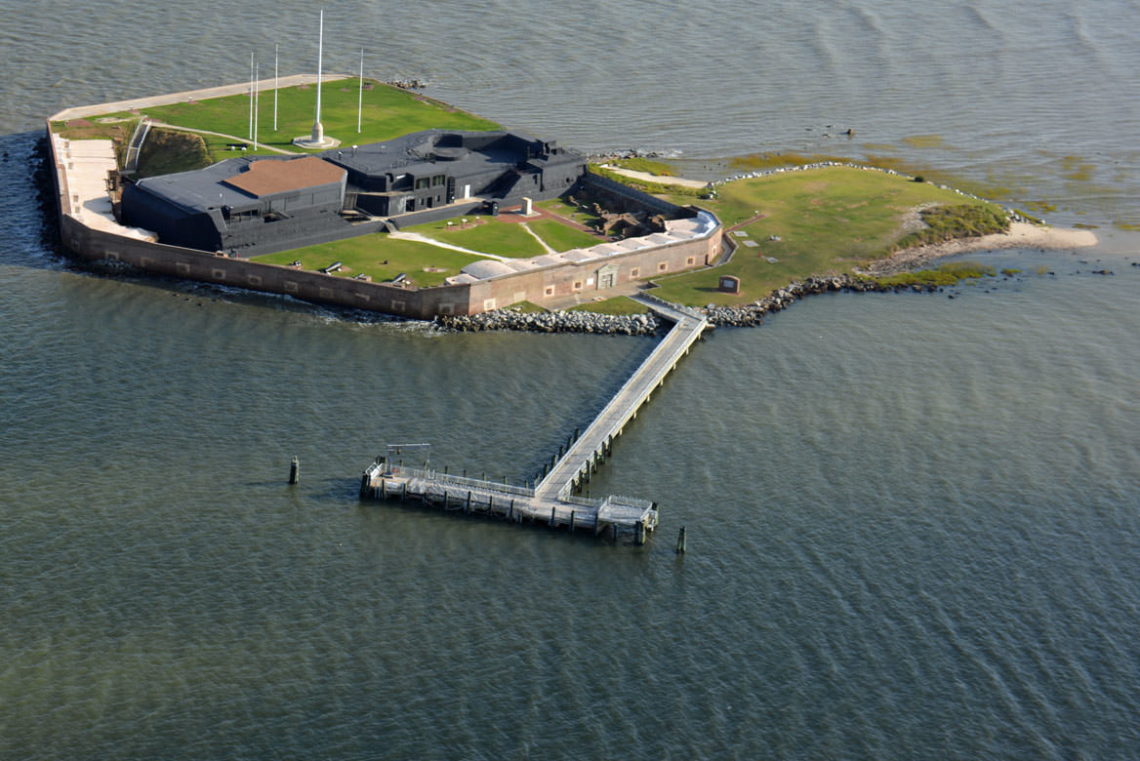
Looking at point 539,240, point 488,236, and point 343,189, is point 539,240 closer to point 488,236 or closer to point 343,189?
point 488,236

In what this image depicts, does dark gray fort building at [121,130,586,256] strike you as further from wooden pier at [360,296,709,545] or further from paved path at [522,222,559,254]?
wooden pier at [360,296,709,545]

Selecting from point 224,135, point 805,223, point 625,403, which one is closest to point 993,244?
point 805,223

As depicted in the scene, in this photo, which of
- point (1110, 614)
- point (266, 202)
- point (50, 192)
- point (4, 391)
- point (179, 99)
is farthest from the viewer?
point (179, 99)

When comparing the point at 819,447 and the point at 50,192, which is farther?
the point at 50,192

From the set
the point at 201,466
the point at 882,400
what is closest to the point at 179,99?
the point at 201,466

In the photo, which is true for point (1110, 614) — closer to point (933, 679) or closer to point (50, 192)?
point (933, 679)

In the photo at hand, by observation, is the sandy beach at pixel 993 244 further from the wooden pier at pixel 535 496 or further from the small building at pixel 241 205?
the wooden pier at pixel 535 496
